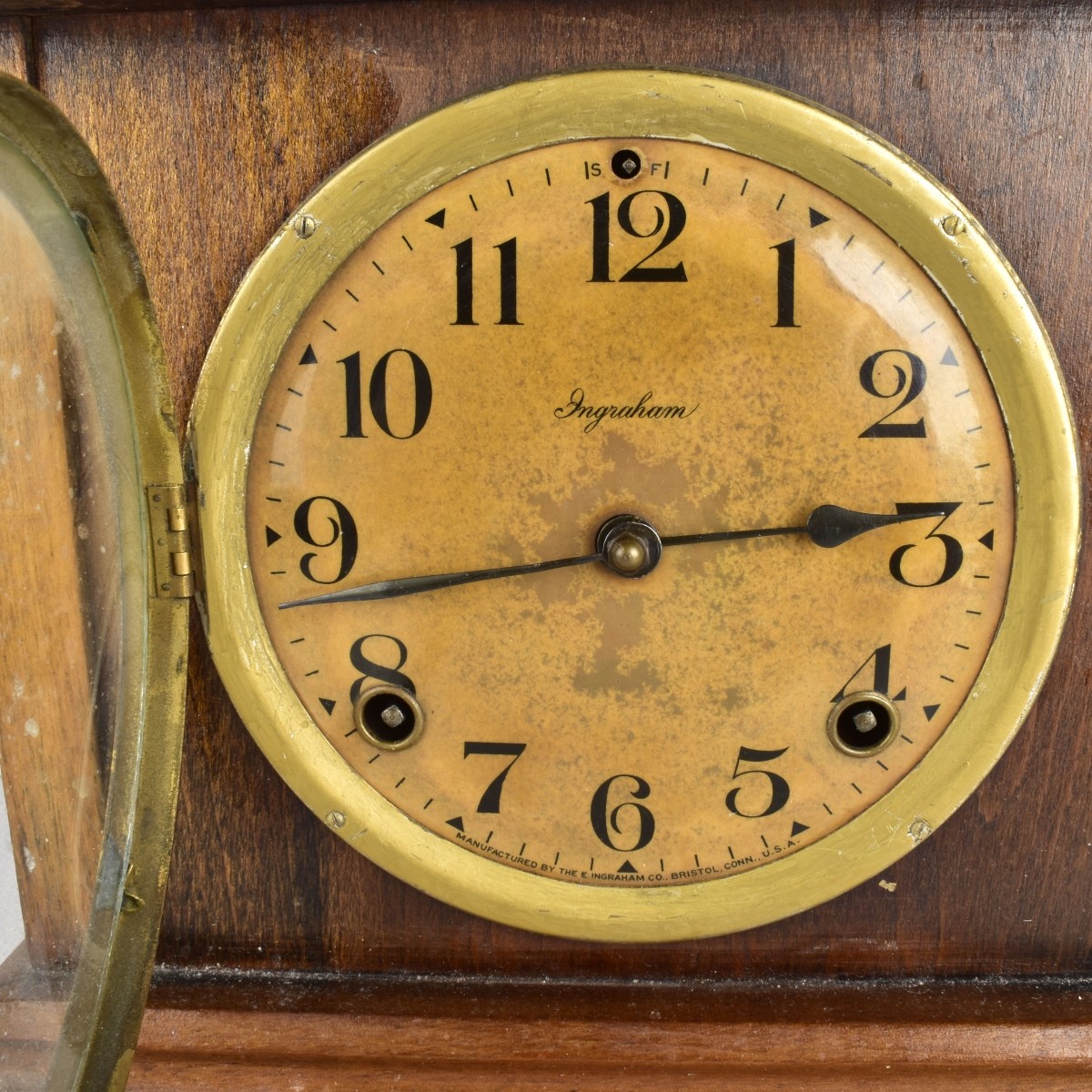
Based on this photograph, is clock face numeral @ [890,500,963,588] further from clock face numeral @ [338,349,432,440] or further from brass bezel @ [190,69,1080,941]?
clock face numeral @ [338,349,432,440]

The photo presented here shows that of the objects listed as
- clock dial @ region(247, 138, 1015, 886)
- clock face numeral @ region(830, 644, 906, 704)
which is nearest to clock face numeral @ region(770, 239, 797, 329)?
clock dial @ region(247, 138, 1015, 886)

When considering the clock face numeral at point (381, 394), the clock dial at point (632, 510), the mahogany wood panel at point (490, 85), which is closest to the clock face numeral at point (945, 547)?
the clock dial at point (632, 510)

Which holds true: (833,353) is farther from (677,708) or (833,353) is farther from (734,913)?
(734,913)

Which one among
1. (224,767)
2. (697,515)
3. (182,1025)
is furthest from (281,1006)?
(697,515)

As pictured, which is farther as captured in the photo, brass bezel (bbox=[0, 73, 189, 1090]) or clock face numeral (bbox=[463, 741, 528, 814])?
clock face numeral (bbox=[463, 741, 528, 814])

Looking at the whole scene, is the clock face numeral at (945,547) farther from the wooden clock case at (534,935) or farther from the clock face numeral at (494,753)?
the clock face numeral at (494,753)

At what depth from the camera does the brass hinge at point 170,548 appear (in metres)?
0.71

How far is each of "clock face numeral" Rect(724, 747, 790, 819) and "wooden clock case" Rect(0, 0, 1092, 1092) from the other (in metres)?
0.11

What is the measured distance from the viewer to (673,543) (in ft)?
2.36

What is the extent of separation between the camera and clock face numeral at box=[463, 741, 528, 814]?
2.48 ft

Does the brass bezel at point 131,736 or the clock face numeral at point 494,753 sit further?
the clock face numeral at point 494,753

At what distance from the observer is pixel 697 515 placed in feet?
2.37
